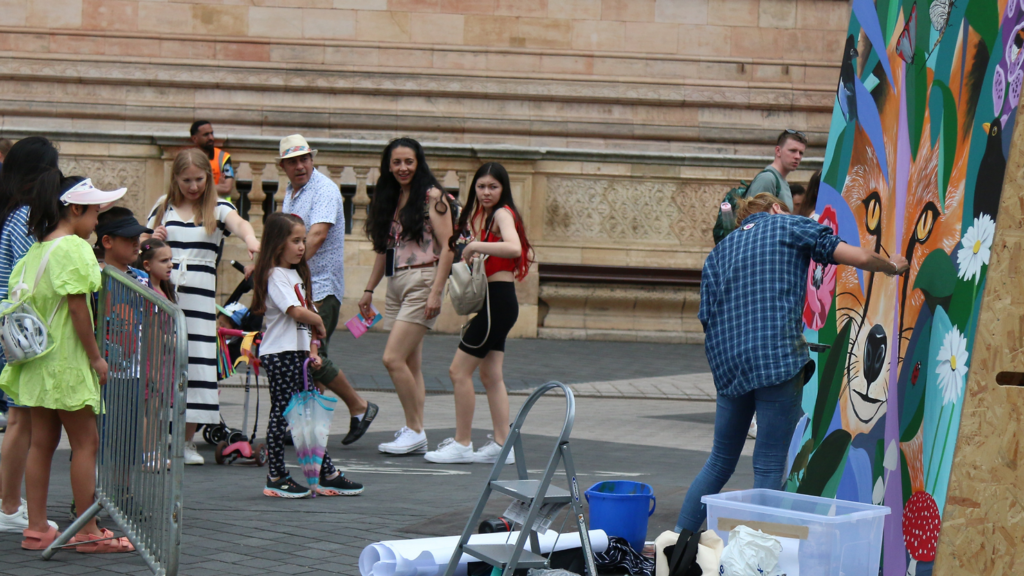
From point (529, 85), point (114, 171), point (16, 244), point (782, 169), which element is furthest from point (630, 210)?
point (16, 244)

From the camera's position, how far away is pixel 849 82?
598 centimetres

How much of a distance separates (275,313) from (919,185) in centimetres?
362

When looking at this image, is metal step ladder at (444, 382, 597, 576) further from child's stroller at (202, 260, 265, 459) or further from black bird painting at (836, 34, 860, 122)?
child's stroller at (202, 260, 265, 459)

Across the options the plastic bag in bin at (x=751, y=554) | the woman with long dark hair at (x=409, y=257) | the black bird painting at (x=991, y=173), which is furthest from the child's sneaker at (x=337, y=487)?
the black bird painting at (x=991, y=173)

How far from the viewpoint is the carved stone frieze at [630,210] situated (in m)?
15.9

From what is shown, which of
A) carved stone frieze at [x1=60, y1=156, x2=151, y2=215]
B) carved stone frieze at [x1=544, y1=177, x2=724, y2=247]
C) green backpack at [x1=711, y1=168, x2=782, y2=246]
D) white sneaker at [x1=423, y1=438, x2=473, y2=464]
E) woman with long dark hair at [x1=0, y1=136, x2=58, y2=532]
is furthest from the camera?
carved stone frieze at [x1=544, y1=177, x2=724, y2=247]

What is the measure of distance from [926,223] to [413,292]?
4043 millimetres

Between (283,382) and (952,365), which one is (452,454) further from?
(952,365)

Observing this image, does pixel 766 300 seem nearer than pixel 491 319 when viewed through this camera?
Yes

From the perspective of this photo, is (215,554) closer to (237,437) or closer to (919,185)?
(237,437)

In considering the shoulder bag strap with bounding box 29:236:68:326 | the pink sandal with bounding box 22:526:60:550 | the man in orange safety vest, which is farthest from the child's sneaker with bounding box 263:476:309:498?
the man in orange safety vest

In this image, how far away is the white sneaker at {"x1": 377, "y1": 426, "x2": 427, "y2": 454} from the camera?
26.8 ft

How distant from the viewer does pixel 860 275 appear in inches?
220

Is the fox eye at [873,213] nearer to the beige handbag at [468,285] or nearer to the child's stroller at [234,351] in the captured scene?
the beige handbag at [468,285]
